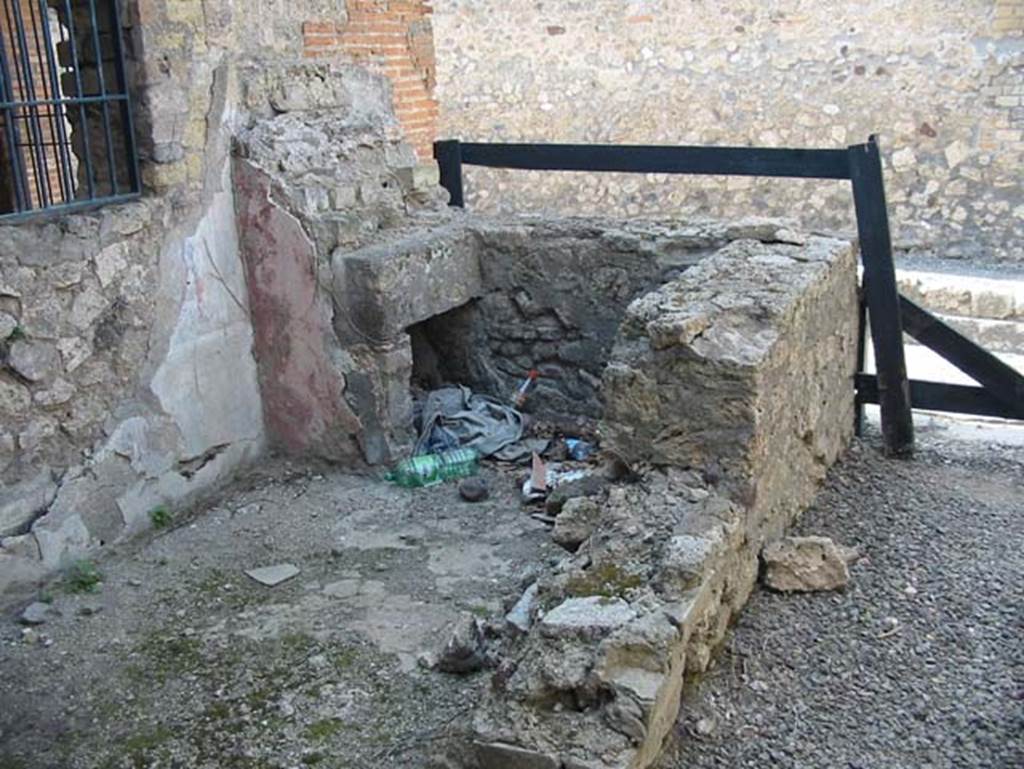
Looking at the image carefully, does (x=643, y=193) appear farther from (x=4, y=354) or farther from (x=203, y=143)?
(x=4, y=354)

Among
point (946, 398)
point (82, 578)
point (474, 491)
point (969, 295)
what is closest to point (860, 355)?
point (946, 398)

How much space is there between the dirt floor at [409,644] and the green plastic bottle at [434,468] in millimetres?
109

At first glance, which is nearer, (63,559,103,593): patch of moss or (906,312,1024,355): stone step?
(63,559,103,593): patch of moss

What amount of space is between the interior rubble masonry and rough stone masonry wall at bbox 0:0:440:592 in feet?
0.04

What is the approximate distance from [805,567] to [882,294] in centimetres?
201

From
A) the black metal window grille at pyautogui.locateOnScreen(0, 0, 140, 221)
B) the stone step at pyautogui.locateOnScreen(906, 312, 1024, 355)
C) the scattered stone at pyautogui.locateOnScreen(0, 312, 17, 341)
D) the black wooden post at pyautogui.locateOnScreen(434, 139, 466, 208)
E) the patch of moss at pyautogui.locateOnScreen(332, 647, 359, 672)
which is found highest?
the black metal window grille at pyautogui.locateOnScreen(0, 0, 140, 221)

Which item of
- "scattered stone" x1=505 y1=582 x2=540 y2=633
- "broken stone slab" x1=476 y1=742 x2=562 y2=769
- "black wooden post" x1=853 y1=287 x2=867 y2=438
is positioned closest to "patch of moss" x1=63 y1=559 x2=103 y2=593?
"scattered stone" x1=505 y1=582 x2=540 y2=633

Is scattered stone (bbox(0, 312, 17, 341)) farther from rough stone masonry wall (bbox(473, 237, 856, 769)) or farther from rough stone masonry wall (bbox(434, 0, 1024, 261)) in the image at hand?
rough stone masonry wall (bbox(434, 0, 1024, 261))

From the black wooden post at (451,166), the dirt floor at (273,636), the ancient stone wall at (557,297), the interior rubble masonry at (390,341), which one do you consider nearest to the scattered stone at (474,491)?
the dirt floor at (273,636)

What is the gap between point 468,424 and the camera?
5520mm

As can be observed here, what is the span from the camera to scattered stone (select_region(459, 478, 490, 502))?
4906mm

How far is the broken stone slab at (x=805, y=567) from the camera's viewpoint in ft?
12.7

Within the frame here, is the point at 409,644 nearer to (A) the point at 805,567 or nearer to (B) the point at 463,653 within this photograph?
(B) the point at 463,653

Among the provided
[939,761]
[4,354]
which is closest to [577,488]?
[939,761]
